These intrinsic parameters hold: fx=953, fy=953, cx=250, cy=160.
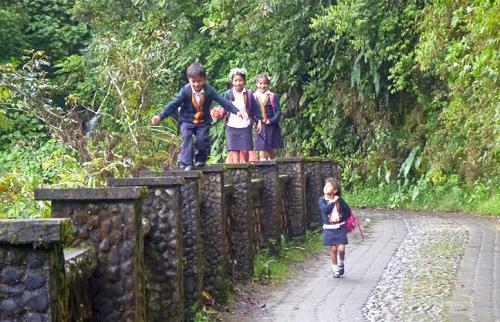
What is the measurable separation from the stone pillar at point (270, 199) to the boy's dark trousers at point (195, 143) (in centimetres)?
200

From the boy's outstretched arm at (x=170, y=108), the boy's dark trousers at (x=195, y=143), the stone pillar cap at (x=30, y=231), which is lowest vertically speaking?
the stone pillar cap at (x=30, y=231)

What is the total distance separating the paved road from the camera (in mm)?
8880

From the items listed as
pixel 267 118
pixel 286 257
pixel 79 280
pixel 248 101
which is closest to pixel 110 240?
pixel 79 280

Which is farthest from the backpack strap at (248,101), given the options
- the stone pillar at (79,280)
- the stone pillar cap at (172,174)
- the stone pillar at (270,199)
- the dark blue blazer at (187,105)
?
the stone pillar at (79,280)

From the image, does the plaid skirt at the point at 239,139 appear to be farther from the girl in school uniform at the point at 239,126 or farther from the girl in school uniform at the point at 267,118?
the girl in school uniform at the point at 267,118

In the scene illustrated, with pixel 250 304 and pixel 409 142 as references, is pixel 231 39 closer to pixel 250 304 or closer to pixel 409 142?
pixel 409 142

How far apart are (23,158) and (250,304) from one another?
22.5 ft

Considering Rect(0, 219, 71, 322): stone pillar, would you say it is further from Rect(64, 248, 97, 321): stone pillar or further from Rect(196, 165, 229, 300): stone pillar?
Rect(196, 165, 229, 300): stone pillar

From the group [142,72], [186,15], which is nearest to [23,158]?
[142,72]

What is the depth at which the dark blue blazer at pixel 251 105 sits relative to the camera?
13.3 meters

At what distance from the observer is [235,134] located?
13.1 metres

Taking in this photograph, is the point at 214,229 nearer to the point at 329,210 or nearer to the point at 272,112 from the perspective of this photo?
the point at 329,210

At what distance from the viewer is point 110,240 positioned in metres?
5.62

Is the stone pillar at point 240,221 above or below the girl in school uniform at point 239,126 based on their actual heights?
below
